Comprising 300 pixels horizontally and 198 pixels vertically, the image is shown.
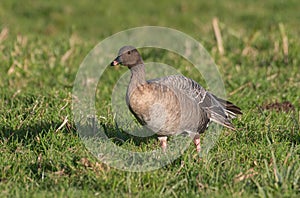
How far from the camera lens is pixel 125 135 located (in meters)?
6.19

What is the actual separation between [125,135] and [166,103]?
869 mm

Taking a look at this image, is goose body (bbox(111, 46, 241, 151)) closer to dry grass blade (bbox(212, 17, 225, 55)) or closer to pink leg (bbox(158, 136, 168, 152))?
pink leg (bbox(158, 136, 168, 152))

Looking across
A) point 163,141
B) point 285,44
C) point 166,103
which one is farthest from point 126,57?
point 285,44

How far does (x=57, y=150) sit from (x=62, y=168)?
417 mm

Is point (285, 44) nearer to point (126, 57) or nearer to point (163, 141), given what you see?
point (163, 141)

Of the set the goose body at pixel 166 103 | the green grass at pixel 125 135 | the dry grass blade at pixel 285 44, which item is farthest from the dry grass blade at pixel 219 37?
the goose body at pixel 166 103

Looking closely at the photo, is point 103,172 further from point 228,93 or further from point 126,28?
point 126,28

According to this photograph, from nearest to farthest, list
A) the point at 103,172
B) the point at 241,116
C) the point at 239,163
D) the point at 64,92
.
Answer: the point at 103,172 < the point at 239,163 < the point at 241,116 < the point at 64,92

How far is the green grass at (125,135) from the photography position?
4855 millimetres

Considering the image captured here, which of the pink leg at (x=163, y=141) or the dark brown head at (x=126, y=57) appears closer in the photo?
the dark brown head at (x=126, y=57)

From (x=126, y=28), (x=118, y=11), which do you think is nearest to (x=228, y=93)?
(x=126, y=28)

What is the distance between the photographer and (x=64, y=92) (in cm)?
764

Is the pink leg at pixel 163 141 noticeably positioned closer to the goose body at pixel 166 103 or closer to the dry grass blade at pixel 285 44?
the goose body at pixel 166 103

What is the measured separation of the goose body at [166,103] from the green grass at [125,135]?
245mm
